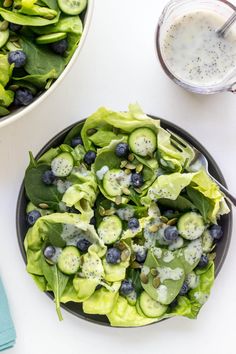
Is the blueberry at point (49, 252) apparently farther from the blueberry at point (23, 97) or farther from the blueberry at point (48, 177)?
the blueberry at point (23, 97)

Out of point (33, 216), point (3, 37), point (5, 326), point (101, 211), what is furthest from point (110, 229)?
point (3, 37)

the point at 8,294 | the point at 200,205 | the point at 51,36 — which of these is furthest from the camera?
the point at 8,294

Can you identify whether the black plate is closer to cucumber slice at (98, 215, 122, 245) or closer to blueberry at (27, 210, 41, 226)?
blueberry at (27, 210, 41, 226)

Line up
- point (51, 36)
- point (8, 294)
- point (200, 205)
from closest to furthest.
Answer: point (51, 36)
point (200, 205)
point (8, 294)

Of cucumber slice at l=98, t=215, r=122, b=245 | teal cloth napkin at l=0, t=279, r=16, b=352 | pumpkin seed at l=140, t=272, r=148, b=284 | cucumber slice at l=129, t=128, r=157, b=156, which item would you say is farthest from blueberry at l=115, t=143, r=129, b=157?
teal cloth napkin at l=0, t=279, r=16, b=352

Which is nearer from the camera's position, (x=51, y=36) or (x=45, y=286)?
(x=51, y=36)

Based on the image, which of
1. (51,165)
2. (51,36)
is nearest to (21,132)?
(51,165)

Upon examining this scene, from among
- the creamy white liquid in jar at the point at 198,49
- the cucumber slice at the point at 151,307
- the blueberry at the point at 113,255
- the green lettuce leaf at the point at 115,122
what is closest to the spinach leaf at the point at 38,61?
the green lettuce leaf at the point at 115,122

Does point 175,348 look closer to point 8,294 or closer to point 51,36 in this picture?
point 8,294
